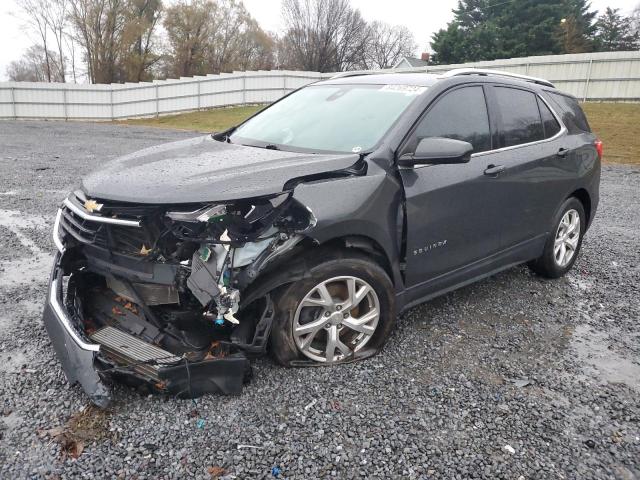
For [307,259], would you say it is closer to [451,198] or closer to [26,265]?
[451,198]

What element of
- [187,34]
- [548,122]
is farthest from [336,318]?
[187,34]

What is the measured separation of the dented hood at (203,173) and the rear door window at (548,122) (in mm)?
2258

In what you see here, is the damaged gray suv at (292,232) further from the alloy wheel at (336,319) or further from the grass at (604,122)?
the grass at (604,122)

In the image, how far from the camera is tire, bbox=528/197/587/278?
4641mm

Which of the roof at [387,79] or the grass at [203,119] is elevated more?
the roof at [387,79]

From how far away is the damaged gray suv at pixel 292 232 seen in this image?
2652mm

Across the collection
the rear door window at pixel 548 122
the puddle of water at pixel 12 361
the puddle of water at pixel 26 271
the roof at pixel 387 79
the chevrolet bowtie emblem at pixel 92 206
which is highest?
the roof at pixel 387 79

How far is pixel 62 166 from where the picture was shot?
10.3 m

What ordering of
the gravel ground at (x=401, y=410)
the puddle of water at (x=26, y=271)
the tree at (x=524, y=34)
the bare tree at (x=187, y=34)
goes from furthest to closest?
the bare tree at (x=187, y=34) → the tree at (x=524, y=34) → the puddle of water at (x=26, y=271) → the gravel ground at (x=401, y=410)

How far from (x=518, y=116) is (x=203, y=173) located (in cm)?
274

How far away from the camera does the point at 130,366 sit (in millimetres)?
2619

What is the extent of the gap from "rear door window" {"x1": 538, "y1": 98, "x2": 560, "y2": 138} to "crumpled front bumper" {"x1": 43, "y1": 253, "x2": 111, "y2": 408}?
396 centimetres

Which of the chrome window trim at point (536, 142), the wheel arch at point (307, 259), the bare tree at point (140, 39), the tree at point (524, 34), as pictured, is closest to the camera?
the wheel arch at point (307, 259)

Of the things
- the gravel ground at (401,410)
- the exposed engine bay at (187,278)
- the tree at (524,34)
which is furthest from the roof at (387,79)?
the tree at (524,34)
